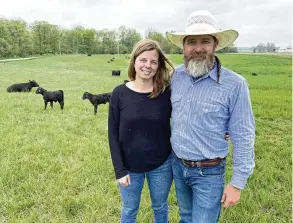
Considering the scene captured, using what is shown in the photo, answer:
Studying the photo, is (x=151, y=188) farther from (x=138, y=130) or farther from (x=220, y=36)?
(x=220, y=36)

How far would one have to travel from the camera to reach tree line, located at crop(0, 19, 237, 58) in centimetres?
6781

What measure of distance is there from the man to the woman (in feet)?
0.48

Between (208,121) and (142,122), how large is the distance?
2.03ft

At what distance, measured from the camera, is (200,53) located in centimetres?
263

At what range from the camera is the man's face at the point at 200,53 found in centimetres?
260

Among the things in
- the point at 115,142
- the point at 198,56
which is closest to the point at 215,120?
the point at 198,56

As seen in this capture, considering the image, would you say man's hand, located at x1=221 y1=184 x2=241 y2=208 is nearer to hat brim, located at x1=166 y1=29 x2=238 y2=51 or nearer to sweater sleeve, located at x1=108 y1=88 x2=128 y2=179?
sweater sleeve, located at x1=108 y1=88 x2=128 y2=179

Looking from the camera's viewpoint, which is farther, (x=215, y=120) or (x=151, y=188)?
(x=151, y=188)

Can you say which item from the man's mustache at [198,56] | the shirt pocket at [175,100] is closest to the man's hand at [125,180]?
the shirt pocket at [175,100]

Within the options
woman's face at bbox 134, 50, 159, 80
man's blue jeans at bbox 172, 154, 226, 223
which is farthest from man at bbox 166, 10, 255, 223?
woman's face at bbox 134, 50, 159, 80

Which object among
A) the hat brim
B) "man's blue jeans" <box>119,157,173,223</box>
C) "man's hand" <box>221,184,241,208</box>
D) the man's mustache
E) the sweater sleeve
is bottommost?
"man's blue jeans" <box>119,157,173,223</box>

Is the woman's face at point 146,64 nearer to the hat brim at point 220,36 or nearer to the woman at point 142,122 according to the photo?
the woman at point 142,122

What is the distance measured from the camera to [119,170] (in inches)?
115

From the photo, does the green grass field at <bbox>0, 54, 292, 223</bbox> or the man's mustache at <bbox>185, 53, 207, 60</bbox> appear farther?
the green grass field at <bbox>0, 54, 292, 223</bbox>
